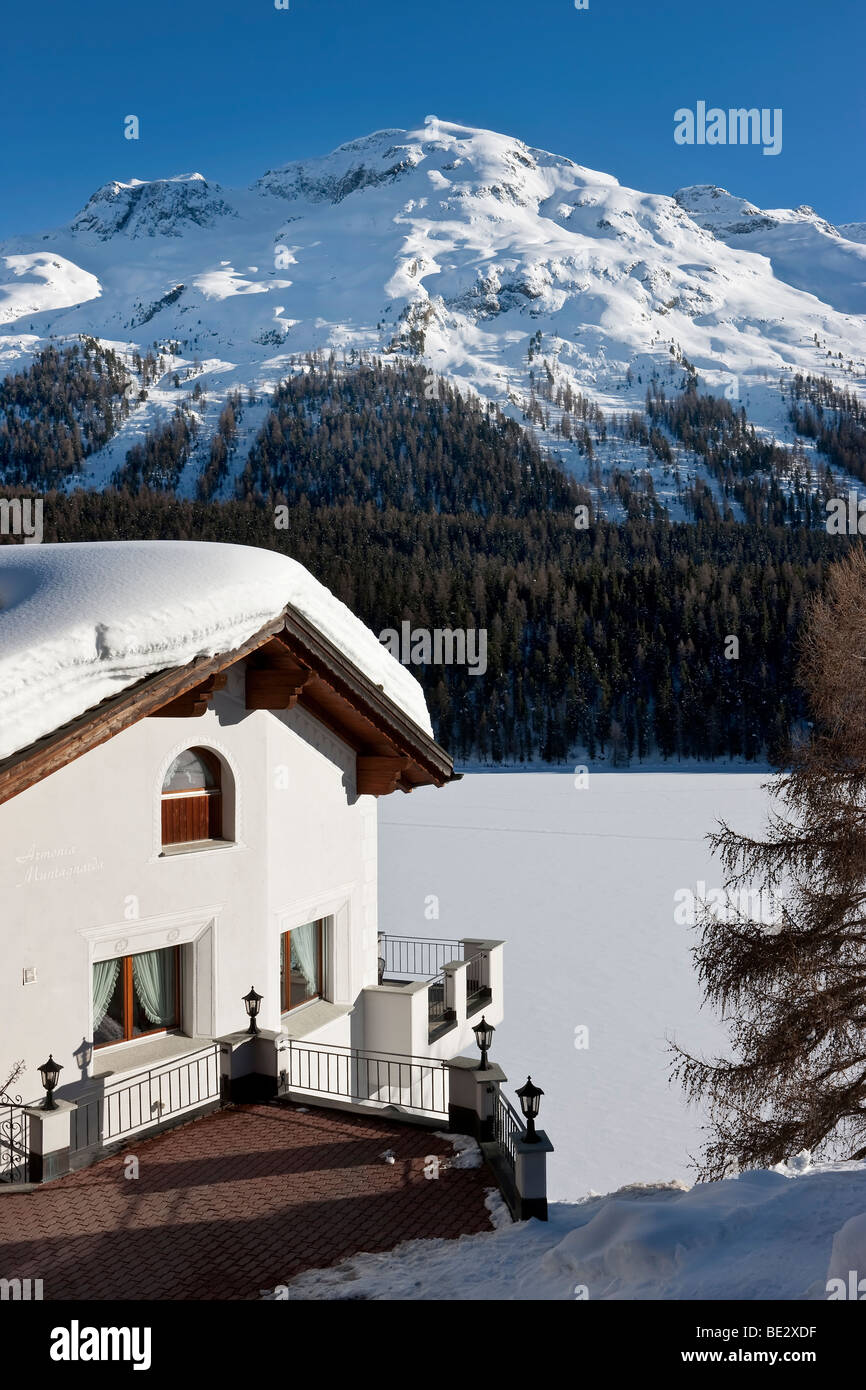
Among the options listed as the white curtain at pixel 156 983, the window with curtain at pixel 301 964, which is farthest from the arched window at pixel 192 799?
the window with curtain at pixel 301 964

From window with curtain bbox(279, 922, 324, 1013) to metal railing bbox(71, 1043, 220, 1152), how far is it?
6.14 ft

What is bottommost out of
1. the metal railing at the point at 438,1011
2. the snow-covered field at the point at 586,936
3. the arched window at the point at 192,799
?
the snow-covered field at the point at 586,936

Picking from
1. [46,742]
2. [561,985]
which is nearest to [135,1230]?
[46,742]

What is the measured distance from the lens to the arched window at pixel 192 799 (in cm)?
1212

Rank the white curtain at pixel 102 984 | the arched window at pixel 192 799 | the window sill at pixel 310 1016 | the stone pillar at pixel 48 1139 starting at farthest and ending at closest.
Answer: the window sill at pixel 310 1016 < the arched window at pixel 192 799 < the white curtain at pixel 102 984 < the stone pillar at pixel 48 1139

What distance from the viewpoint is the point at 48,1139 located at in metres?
9.76

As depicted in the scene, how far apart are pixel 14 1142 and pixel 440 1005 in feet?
26.9

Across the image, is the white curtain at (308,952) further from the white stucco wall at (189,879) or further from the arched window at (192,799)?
the arched window at (192,799)

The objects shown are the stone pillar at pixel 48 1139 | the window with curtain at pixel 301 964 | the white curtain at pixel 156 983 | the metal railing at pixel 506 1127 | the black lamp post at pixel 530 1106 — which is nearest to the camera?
the black lamp post at pixel 530 1106

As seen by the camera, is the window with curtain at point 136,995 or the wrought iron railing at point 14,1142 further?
the window with curtain at point 136,995

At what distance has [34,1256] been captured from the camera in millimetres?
8297

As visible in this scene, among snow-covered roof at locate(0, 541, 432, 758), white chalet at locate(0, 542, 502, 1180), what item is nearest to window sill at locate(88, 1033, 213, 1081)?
white chalet at locate(0, 542, 502, 1180)
